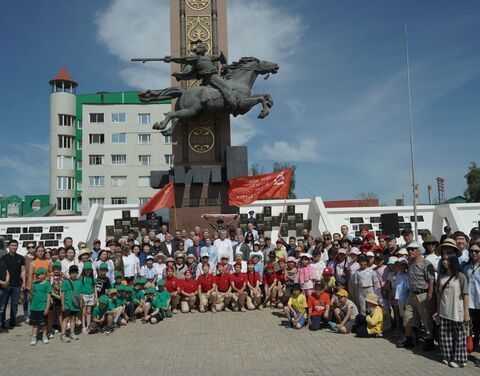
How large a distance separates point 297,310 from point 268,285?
1.90 meters

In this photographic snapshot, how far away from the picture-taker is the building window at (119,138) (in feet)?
162

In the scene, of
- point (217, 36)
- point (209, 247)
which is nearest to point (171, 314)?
point (209, 247)

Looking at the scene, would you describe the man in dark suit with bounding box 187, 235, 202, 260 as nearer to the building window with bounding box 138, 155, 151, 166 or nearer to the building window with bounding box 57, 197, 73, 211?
the building window with bounding box 138, 155, 151, 166

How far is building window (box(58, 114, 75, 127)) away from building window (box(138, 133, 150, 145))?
7665 mm

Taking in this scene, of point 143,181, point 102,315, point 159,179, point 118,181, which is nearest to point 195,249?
point 102,315

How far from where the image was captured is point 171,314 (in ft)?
30.4

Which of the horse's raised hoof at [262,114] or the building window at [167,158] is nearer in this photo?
the horse's raised hoof at [262,114]

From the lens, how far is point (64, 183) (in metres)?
49.1

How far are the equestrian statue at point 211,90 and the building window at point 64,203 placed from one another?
121 feet

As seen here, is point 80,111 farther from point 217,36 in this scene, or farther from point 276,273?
point 276,273

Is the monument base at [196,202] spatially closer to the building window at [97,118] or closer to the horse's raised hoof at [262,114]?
the horse's raised hoof at [262,114]

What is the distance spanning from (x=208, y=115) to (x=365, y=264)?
9.34 m

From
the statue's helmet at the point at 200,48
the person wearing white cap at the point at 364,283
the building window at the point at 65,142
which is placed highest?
the building window at the point at 65,142

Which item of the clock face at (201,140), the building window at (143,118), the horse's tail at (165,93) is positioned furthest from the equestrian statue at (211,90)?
the building window at (143,118)
